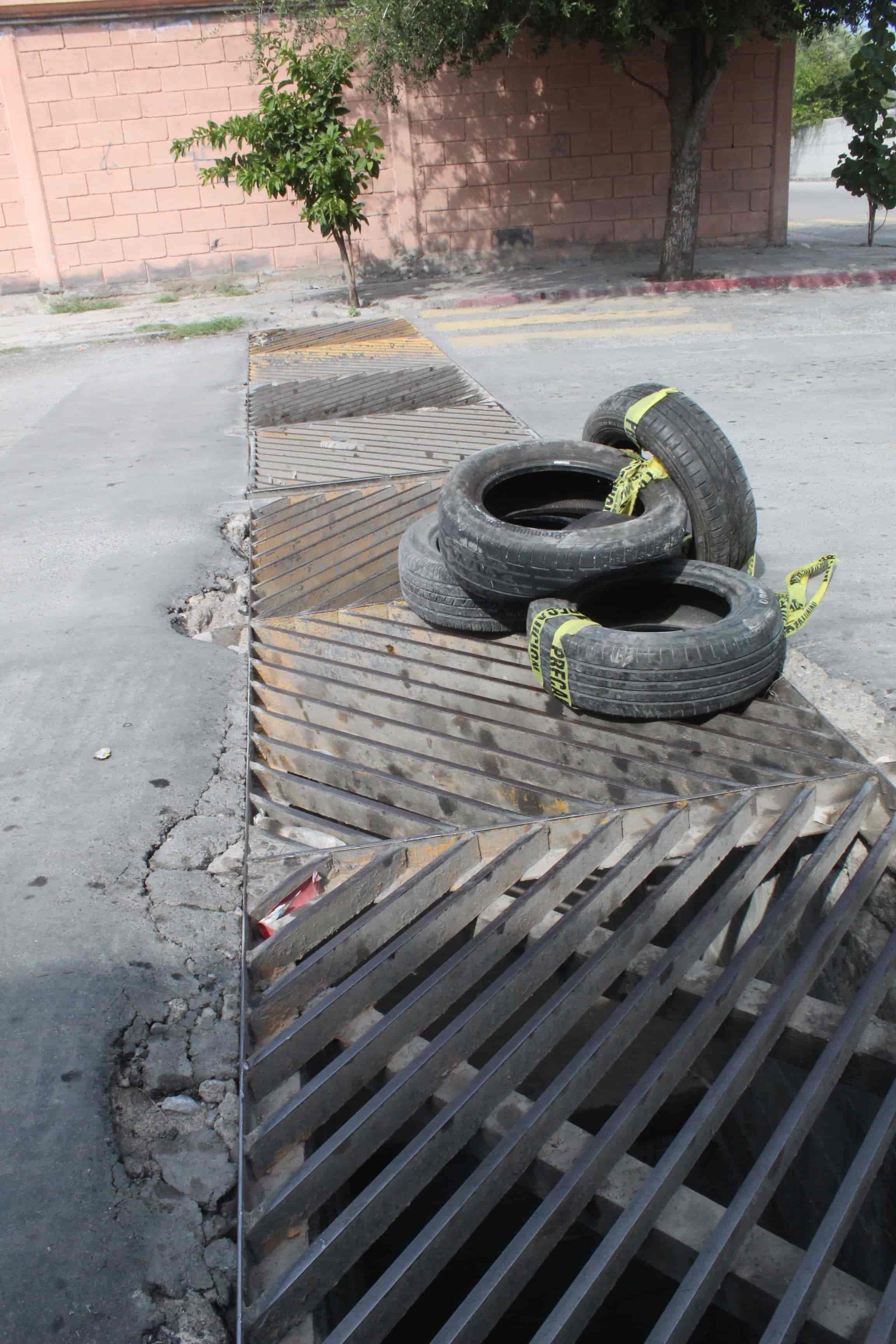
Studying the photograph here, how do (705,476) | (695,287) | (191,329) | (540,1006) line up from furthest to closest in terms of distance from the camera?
(695,287)
(191,329)
(705,476)
(540,1006)

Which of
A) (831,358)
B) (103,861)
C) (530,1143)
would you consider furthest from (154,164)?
(530,1143)

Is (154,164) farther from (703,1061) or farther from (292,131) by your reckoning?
(703,1061)

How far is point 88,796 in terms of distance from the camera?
3221mm

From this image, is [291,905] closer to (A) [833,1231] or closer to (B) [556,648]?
(B) [556,648]

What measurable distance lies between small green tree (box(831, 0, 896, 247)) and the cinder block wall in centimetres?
148

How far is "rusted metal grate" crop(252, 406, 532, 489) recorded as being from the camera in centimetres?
621

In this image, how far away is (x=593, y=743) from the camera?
3.13 m

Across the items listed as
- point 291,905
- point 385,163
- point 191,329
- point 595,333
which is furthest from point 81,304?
point 291,905

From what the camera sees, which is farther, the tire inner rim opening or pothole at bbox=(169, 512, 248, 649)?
pothole at bbox=(169, 512, 248, 649)

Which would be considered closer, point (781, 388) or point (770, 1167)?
point (770, 1167)

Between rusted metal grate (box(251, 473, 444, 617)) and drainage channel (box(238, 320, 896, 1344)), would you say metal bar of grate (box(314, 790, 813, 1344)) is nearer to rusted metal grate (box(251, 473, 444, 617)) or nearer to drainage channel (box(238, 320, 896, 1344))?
drainage channel (box(238, 320, 896, 1344))

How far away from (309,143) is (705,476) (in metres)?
10.2

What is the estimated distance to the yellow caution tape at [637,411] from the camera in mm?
3848

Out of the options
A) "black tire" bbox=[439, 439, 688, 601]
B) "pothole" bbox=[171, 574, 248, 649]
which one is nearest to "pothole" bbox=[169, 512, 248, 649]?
"pothole" bbox=[171, 574, 248, 649]
